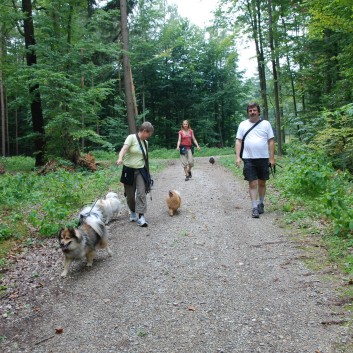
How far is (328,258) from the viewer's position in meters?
4.92

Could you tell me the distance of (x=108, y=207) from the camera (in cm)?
748

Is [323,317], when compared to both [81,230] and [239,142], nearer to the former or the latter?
[81,230]

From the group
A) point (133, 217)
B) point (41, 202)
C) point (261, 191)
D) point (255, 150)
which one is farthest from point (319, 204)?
point (41, 202)

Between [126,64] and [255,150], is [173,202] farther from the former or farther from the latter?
[126,64]

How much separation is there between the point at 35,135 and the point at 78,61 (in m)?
3.87

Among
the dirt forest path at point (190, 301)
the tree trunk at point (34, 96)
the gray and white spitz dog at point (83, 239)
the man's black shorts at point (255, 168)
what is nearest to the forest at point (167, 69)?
the tree trunk at point (34, 96)

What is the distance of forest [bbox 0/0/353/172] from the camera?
1260 cm

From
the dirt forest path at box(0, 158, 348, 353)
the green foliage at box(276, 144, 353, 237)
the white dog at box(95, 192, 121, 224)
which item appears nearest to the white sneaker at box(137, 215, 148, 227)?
the dirt forest path at box(0, 158, 348, 353)

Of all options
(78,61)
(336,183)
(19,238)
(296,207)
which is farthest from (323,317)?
(78,61)

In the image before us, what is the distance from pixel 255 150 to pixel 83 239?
402 cm

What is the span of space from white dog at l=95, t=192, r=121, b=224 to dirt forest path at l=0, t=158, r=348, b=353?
94cm

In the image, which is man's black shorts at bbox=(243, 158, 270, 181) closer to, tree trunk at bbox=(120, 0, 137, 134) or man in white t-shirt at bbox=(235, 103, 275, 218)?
man in white t-shirt at bbox=(235, 103, 275, 218)

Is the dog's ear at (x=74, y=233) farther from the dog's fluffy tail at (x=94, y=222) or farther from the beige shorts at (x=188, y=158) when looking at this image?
the beige shorts at (x=188, y=158)

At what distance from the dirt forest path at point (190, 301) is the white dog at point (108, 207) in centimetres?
94
